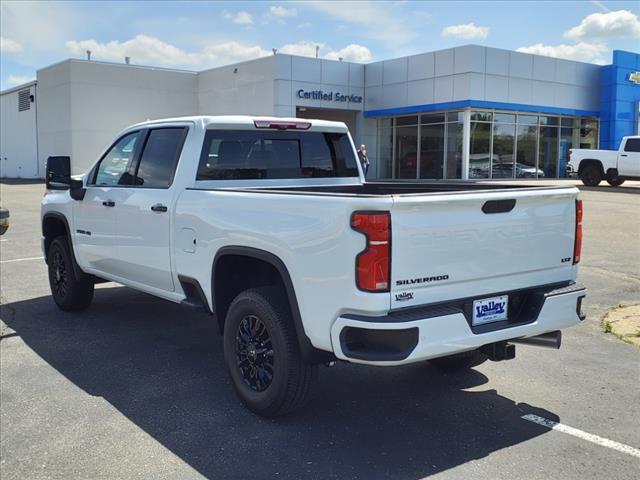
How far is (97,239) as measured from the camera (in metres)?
6.21

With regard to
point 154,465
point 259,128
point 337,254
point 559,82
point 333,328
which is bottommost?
point 154,465

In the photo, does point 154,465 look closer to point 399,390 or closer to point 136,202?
point 399,390

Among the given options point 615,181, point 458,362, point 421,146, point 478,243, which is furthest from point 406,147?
point 478,243

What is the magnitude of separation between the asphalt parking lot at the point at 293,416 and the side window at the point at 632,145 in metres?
21.4

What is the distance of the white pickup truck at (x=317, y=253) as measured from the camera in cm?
350

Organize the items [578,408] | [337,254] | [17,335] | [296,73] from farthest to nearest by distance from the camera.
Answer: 1. [296,73]
2. [17,335]
3. [578,408]
4. [337,254]

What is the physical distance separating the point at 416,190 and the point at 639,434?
247cm

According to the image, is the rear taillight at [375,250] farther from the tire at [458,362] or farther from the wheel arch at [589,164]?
the wheel arch at [589,164]

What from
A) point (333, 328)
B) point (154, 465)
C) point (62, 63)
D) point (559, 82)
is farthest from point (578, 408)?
point (62, 63)

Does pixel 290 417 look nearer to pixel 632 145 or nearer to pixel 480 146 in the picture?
pixel 632 145

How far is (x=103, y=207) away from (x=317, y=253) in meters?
3.13

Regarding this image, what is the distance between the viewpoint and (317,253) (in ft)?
12.1

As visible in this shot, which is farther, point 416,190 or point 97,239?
point 97,239

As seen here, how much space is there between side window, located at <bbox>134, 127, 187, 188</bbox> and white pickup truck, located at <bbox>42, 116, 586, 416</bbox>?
2 cm
